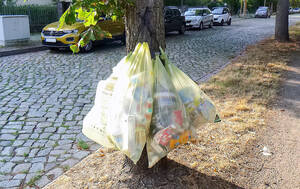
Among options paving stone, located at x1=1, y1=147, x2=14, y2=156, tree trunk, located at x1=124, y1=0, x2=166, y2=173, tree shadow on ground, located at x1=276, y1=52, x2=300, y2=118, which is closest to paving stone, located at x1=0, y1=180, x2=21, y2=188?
paving stone, located at x1=1, y1=147, x2=14, y2=156

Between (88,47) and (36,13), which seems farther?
(36,13)

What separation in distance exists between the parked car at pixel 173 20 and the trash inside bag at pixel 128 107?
15121 millimetres

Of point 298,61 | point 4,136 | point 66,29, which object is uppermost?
point 66,29

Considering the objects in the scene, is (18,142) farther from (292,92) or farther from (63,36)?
(63,36)

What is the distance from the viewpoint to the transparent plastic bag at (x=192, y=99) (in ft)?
8.45

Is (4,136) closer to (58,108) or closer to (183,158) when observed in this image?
(58,108)

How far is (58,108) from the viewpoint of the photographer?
18.3 feet

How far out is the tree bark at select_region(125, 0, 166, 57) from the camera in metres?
2.83

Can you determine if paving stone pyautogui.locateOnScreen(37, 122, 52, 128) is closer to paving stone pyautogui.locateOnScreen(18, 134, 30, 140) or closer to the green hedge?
paving stone pyautogui.locateOnScreen(18, 134, 30, 140)

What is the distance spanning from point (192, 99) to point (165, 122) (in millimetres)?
355

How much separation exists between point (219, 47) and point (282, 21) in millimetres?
3472

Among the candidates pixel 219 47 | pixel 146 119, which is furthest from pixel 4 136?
pixel 219 47

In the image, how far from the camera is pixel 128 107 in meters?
2.35

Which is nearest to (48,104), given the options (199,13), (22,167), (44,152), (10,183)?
(44,152)
